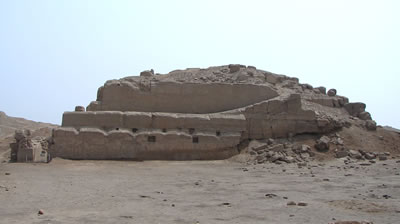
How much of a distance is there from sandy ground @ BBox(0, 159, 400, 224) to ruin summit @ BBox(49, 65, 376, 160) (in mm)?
1059

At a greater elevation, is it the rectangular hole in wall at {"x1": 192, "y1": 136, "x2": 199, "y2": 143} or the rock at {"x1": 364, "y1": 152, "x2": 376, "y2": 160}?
the rectangular hole in wall at {"x1": 192, "y1": 136, "x2": 199, "y2": 143}

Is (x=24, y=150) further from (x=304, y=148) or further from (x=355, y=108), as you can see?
(x=355, y=108)

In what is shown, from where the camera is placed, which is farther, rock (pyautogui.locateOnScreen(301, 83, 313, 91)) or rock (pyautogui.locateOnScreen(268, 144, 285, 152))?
rock (pyautogui.locateOnScreen(301, 83, 313, 91))

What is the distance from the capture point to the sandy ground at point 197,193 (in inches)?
186

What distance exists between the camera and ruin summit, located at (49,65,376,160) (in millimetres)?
11961

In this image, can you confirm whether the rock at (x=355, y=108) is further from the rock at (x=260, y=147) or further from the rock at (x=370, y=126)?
the rock at (x=260, y=147)

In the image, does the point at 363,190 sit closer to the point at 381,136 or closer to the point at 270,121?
the point at 270,121

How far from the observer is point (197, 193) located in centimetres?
660

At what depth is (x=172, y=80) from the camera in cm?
1409

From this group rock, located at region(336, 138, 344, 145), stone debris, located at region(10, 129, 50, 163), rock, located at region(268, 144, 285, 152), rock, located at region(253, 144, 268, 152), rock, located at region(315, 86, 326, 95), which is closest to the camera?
stone debris, located at region(10, 129, 50, 163)

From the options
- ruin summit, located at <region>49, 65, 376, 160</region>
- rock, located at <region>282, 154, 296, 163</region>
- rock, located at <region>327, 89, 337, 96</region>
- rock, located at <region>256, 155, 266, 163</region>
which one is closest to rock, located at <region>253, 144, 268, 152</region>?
ruin summit, located at <region>49, 65, 376, 160</region>

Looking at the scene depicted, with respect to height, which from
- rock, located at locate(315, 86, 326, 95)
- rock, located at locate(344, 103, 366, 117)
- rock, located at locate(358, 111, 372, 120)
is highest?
rock, located at locate(315, 86, 326, 95)

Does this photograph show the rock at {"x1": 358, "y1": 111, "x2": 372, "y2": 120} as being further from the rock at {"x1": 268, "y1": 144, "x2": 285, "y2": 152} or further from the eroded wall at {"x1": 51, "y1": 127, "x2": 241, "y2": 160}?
the eroded wall at {"x1": 51, "y1": 127, "x2": 241, "y2": 160}

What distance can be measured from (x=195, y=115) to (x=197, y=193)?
20.9 ft
